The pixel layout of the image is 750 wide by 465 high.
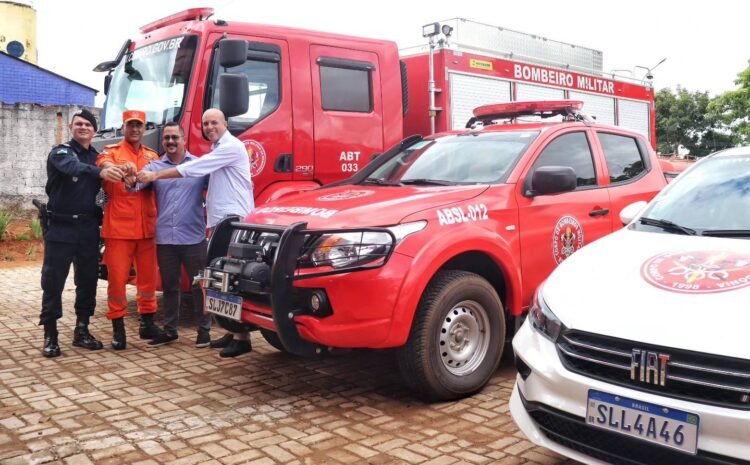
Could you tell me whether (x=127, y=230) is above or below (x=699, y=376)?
above

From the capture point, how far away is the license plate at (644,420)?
2.45 metres

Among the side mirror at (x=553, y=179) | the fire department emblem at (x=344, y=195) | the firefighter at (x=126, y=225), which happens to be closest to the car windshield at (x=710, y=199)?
the side mirror at (x=553, y=179)

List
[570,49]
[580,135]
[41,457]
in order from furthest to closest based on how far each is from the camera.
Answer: [570,49], [580,135], [41,457]

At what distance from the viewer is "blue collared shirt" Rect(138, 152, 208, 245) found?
18.5ft

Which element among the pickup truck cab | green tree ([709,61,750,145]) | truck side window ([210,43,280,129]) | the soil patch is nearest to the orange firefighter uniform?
truck side window ([210,43,280,129])

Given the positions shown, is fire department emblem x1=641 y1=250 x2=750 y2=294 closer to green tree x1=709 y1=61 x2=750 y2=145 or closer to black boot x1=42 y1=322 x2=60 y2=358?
black boot x1=42 y1=322 x2=60 y2=358

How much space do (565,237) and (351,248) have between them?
1786 mm

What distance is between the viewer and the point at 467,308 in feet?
14.1

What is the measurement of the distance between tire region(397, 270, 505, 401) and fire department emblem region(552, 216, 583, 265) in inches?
28.1

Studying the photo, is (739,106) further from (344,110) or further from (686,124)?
(344,110)

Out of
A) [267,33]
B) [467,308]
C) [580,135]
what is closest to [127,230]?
[267,33]

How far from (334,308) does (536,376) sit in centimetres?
130

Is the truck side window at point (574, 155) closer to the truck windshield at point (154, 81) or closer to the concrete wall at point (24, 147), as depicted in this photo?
the truck windshield at point (154, 81)

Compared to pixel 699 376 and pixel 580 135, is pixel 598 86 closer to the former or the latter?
pixel 580 135
